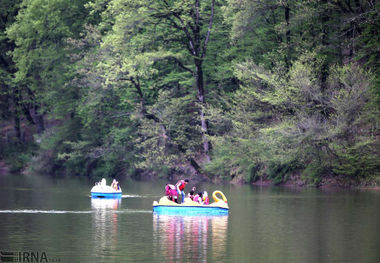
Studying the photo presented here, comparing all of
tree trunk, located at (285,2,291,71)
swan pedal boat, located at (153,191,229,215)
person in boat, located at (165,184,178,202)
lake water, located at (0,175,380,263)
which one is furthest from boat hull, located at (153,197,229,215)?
tree trunk, located at (285,2,291,71)

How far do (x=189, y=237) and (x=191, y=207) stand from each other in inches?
298

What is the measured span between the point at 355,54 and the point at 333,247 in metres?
27.0

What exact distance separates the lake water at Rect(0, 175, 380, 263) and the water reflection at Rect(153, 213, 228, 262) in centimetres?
3

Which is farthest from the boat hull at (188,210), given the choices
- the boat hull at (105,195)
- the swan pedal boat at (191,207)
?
the boat hull at (105,195)

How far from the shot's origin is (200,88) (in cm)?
5644

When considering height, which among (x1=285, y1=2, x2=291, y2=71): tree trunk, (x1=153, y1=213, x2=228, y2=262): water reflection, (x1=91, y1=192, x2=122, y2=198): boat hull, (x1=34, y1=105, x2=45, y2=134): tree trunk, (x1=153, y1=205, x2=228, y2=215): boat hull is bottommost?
(x1=153, y1=213, x2=228, y2=262): water reflection

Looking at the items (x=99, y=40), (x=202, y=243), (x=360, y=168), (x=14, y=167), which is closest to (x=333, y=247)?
(x=202, y=243)

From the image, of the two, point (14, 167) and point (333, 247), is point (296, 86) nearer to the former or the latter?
point (333, 247)

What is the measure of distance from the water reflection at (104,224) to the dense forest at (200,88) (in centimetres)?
1273

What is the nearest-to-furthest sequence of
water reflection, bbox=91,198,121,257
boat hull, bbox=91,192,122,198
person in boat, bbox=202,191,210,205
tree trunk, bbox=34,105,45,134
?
water reflection, bbox=91,198,121,257, person in boat, bbox=202,191,210,205, boat hull, bbox=91,192,122,198, tree trunk, bbox=34,105,45,134

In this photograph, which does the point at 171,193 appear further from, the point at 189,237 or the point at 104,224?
Result: the point at 189,237

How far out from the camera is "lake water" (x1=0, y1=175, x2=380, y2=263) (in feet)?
69.2

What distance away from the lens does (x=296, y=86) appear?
45.8 m

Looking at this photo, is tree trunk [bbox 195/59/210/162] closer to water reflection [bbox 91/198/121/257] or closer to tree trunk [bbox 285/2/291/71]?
tree trunk [bbox 285/2/291/71]
